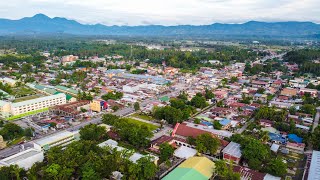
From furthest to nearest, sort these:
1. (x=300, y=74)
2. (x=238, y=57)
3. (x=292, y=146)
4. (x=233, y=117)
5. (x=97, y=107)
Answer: (x=238, y=57) < (x=300, y=74) < (x=97, y=107) < (x=233, y=117) < (x=292, y=146)

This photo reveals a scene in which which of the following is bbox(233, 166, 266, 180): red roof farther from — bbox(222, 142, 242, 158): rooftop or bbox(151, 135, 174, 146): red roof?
bbox(151, 135, 174, 146): red roof

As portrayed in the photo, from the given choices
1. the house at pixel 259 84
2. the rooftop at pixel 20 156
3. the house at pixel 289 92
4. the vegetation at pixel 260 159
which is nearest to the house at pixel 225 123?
the vegetation at pixel 260 159

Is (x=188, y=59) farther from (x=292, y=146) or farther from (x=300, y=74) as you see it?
(x=292, y=146)

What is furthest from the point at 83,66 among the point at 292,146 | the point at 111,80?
the point at 292,146

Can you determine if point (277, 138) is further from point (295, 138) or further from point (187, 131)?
point (187, 131)

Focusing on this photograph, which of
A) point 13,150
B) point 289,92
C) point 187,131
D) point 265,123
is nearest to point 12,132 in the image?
point 13,150

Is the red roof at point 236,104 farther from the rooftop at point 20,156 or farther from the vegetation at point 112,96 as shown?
the rooftop at point 20,156
